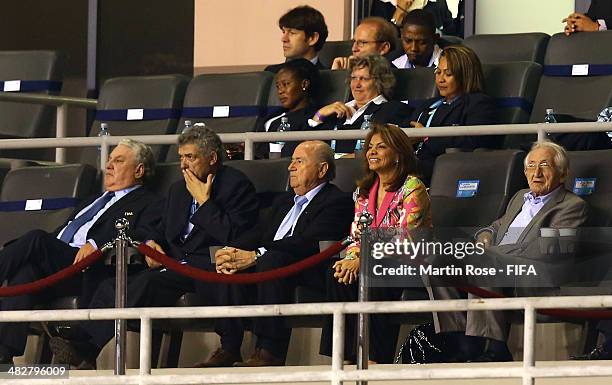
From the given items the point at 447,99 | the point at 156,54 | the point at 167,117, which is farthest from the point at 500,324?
the point at 156,54

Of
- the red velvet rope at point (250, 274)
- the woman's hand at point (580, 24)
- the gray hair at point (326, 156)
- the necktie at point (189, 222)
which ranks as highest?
the woman's hand at point (580, 24)

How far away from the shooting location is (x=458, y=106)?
8.58 metres

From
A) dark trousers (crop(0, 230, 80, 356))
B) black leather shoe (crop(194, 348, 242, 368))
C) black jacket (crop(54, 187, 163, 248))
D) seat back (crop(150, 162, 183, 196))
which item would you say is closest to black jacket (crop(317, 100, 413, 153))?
seat back (crop(150, 162, 183, 196))

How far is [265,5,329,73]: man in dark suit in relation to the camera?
32.0ft

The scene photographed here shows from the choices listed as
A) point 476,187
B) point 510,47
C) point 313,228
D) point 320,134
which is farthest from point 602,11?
point 313,228

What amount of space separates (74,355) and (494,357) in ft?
6.16

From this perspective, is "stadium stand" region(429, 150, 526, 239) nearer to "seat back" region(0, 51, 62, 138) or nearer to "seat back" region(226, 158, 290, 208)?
"seat back" region(226, 158, 290, 208)

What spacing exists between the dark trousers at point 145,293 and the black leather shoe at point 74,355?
8 cm

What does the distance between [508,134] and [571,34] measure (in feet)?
3.22

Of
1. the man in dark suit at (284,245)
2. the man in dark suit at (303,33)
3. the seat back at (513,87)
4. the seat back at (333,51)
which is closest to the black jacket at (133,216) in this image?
the man in dark suit at (284,245)

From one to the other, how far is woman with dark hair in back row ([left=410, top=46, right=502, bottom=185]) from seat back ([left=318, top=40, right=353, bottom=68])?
67.6 inches

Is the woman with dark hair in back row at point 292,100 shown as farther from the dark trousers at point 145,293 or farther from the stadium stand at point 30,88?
the stadium stand at point 30,88

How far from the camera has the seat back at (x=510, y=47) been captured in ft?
30.7

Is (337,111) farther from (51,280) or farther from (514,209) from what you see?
(51,280)
